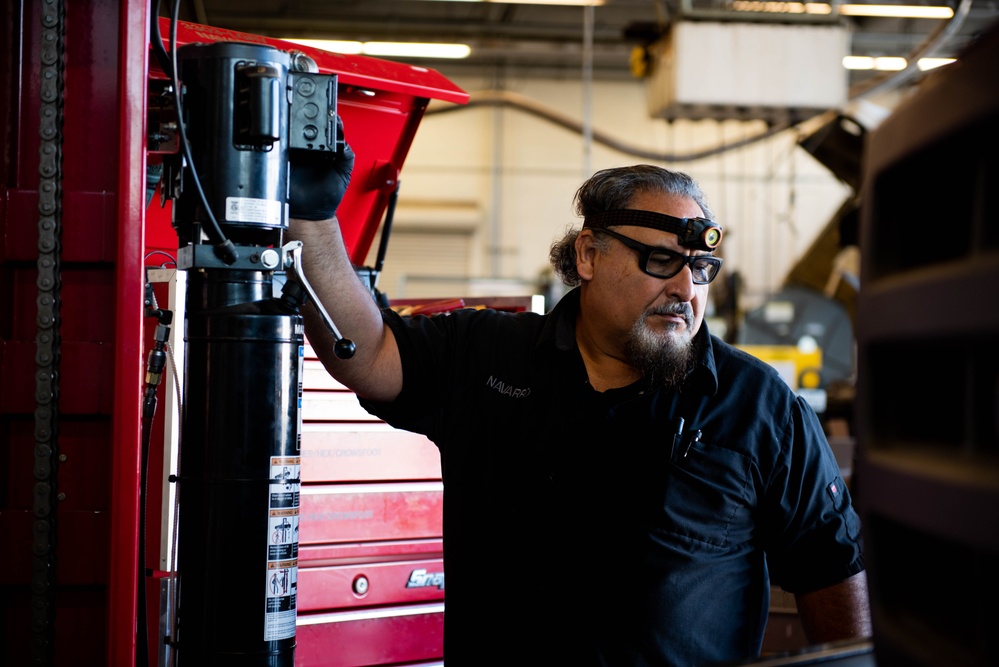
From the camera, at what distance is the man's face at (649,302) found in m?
2.28

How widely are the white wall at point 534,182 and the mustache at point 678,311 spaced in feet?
41.6

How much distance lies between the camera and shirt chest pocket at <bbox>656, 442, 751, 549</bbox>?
218cm

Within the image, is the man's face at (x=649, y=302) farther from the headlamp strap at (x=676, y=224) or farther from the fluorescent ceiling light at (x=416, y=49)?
the fluorescent ceiling light at (x=416, y=49)

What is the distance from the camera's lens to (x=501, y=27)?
14273 mm

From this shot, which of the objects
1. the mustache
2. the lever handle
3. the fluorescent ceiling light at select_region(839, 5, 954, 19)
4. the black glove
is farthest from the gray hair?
the fluorescent ceiling light at select_region(839, 5, 954, 19)

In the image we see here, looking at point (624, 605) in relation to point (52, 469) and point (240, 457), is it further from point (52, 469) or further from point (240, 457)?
point (52, 469)

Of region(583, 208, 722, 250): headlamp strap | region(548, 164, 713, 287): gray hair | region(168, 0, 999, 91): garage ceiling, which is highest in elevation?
region(168, 0, 999, 91): garage ceiling

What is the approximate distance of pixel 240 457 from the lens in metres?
1.49

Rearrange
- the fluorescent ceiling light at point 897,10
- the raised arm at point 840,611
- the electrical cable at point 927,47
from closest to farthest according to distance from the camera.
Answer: the raised arm at point 840,611, the electrical cable at point 927,47, the fluorescent ceiling light at point 897,10

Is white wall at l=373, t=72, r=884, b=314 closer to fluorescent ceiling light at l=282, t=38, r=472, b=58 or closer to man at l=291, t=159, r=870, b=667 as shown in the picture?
fluorescent ceiling light at l=282, t=38, r=472, b=58

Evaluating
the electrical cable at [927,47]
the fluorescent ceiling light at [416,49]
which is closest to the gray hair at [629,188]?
the electrical cable at [927,47]

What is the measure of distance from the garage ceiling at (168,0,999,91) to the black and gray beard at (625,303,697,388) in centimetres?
1103

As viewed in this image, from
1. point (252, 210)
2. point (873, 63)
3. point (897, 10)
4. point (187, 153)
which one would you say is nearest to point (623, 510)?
point (252, 210)

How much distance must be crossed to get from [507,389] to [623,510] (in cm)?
39
